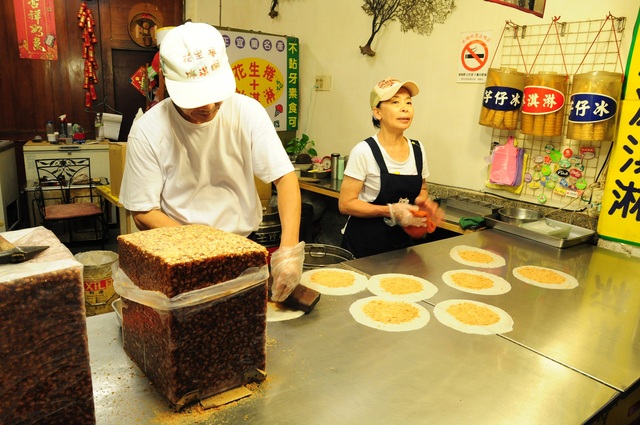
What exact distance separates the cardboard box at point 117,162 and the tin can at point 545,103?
3.03 metres

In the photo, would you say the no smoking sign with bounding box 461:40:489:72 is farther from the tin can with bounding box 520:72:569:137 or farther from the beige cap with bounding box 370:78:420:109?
the beige cap with bounding box 370:78:420:109

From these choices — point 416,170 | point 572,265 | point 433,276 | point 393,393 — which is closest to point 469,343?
point 393,393

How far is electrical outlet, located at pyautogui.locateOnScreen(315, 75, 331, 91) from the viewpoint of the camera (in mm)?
4477

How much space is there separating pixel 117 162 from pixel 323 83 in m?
2.05

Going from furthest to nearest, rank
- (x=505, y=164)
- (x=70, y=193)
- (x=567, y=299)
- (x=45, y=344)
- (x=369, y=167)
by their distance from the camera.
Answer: (x=70, y=193) → (x=505, y=164) → (x=369, y=167) → (x=567, y=299) → (x=45, y=344)

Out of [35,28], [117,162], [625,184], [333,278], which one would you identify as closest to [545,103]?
[625,184]

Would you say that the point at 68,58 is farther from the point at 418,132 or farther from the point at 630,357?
the point at 630,357

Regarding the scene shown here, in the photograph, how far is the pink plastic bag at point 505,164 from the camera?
300cm

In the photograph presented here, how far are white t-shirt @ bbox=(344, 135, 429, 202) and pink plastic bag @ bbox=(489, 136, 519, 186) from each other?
2.71ft

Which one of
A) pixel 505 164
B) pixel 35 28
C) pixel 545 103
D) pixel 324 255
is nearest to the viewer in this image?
pixel 324 255

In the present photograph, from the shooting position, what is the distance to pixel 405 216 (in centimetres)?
238

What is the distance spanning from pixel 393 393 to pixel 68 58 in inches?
251

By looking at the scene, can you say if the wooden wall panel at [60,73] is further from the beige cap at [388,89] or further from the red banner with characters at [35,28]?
the beige cap at [388,89]

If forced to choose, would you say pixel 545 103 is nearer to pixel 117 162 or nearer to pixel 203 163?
pixel 203 163
